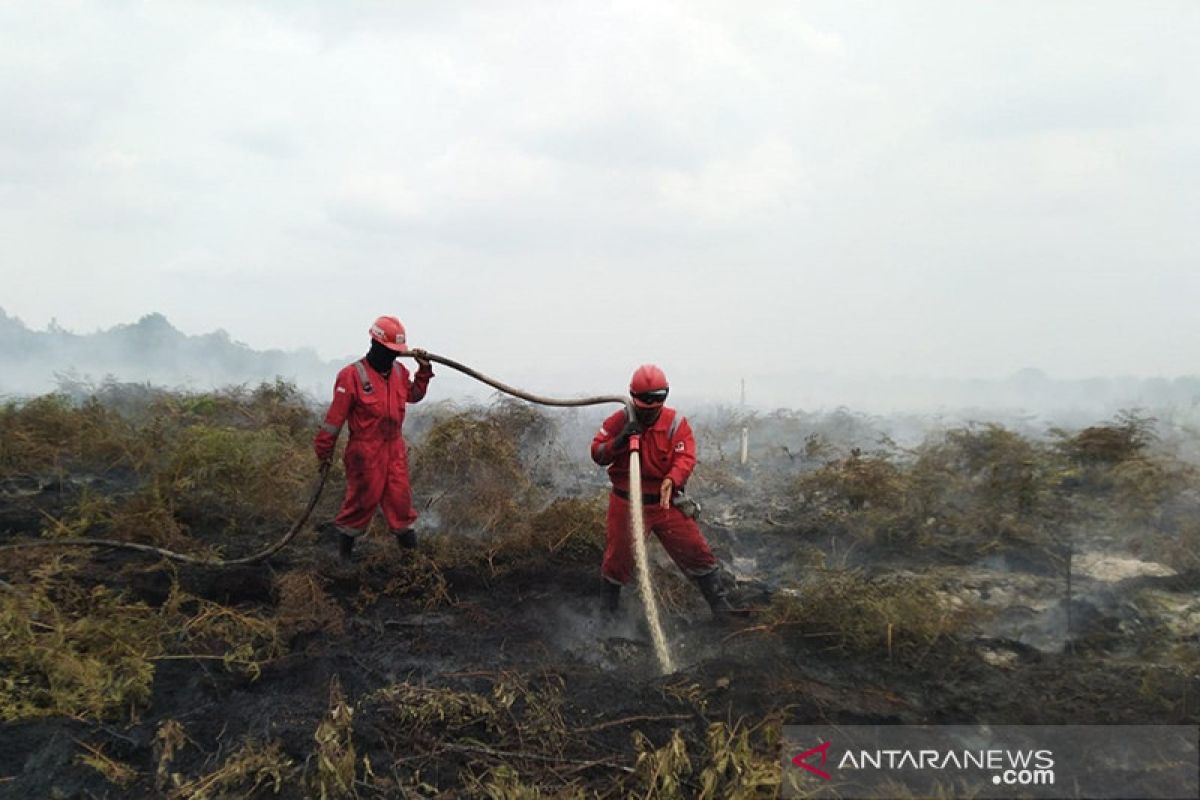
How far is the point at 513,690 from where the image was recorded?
3922 mm

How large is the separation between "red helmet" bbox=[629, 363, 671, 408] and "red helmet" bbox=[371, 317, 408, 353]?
190cm

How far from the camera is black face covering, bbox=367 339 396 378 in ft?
17.9

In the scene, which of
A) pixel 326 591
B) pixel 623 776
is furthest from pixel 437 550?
pixel 623 776

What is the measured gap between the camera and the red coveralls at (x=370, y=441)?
5273 mm

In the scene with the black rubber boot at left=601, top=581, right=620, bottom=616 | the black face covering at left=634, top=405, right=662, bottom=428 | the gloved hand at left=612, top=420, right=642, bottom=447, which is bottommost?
the black rubber boot at left=601, top=581, right=620, bottom=616

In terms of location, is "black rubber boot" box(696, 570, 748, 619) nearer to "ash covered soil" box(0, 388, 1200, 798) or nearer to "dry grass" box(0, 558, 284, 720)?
"ash covered soil" box(0, 388, 1200, 798)

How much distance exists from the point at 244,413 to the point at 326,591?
231 inches

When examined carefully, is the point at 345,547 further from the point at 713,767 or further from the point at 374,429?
the point at 713,767

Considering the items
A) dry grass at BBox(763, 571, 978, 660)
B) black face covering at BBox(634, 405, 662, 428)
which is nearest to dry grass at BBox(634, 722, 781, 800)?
dry grass at BBox(763, 571, 978, 660)

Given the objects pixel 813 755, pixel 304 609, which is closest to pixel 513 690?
pixel 813 755

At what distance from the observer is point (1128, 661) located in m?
4.42

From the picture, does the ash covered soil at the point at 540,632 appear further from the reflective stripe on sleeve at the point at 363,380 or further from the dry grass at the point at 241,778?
the reflective stripe on sleeve at the point at 363,380

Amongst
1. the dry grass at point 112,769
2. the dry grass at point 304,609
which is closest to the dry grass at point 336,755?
the dry grass at point 112,769

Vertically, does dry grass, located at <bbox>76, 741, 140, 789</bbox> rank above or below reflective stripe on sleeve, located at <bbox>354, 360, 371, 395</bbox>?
below
